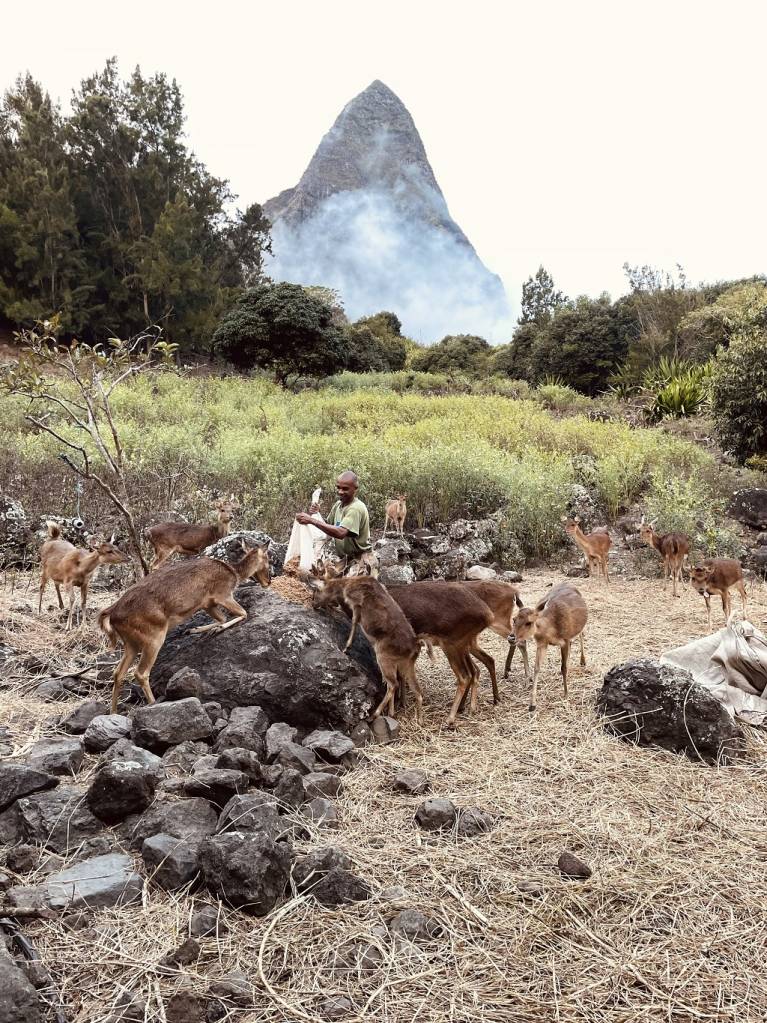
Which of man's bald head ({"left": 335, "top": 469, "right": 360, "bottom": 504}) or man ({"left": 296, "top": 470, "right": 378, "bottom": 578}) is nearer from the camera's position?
man ({"left": 296, "top": 470, "right": 378, "bottom": 578})

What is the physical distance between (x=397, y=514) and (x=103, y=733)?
6908 mm

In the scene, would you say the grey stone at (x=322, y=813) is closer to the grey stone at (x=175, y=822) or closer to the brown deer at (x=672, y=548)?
the grey stone at (x=175, y=822)

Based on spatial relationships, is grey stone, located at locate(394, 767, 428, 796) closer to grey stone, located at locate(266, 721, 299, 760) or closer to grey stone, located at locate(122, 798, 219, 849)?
grey stone, located at locate(266, 721, 299, 760)

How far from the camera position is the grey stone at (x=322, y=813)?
366 centimetres

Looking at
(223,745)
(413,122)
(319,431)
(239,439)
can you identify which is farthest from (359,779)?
(413,122)

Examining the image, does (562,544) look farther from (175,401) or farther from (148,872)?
(175,401)

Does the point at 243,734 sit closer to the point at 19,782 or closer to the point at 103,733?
the point at 103,733

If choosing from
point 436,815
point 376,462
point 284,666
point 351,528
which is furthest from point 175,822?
point 376,462

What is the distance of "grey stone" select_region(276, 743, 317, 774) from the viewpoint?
13.4 feet

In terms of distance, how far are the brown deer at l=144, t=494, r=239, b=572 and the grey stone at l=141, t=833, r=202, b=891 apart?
4.77 m

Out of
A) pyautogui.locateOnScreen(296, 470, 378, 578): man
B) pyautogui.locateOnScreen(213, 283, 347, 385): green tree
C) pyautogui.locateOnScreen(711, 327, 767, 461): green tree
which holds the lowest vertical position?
pyautogui.locateOnScreen(296, 470, 378, 578): man

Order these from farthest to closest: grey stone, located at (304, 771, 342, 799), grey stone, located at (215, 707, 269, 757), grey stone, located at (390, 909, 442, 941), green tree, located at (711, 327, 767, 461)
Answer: green tree, located at (711, 327, 767, 461), grey stone, located at (215, 707, 269, 757), grey stone, located at (304, 771, 342, 799), grey stone, located at (390, 909, 442, 941)

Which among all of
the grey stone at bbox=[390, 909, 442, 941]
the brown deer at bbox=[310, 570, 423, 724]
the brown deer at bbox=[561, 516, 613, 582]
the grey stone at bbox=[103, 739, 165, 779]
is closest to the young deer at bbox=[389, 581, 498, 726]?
the brown deer at bbox=[310, 570, 423, 724]

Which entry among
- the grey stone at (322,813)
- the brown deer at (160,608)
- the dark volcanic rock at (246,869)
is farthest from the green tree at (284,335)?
the dark volcanic rock at (246,869)
